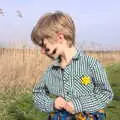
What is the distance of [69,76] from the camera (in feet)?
12.3

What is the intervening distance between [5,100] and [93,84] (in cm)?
682

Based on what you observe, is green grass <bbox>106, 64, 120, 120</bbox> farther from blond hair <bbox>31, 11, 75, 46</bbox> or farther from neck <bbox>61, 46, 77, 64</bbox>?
blond hair <bbox>31, 11, 75, 46</bbox>

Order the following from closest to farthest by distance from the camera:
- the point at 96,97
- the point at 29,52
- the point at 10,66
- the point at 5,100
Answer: the point at 96,97 → the point at 5,100 → the point at 10,66 → the point at 29,52

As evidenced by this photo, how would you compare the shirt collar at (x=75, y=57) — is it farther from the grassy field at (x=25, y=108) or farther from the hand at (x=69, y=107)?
the grassy field at (x=25, y=108)

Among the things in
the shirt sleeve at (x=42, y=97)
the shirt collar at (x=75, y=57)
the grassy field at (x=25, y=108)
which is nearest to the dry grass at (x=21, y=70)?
the grassy field at (x=25, y=108)

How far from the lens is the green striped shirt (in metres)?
3.67

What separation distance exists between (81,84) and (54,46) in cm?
35

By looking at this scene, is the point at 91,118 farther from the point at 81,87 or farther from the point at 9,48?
the point at 9,48

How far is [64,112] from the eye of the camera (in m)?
3.73

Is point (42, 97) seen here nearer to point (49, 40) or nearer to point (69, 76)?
point (69, 76)

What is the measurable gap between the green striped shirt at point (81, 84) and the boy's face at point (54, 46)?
128mm

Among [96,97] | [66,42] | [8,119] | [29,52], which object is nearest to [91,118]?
[96,97]

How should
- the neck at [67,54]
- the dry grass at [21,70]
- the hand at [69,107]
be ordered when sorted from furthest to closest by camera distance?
the dry grass at [21,70] → the neck at [67,54] → the hand at [69,107]

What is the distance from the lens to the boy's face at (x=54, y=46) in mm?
3668
